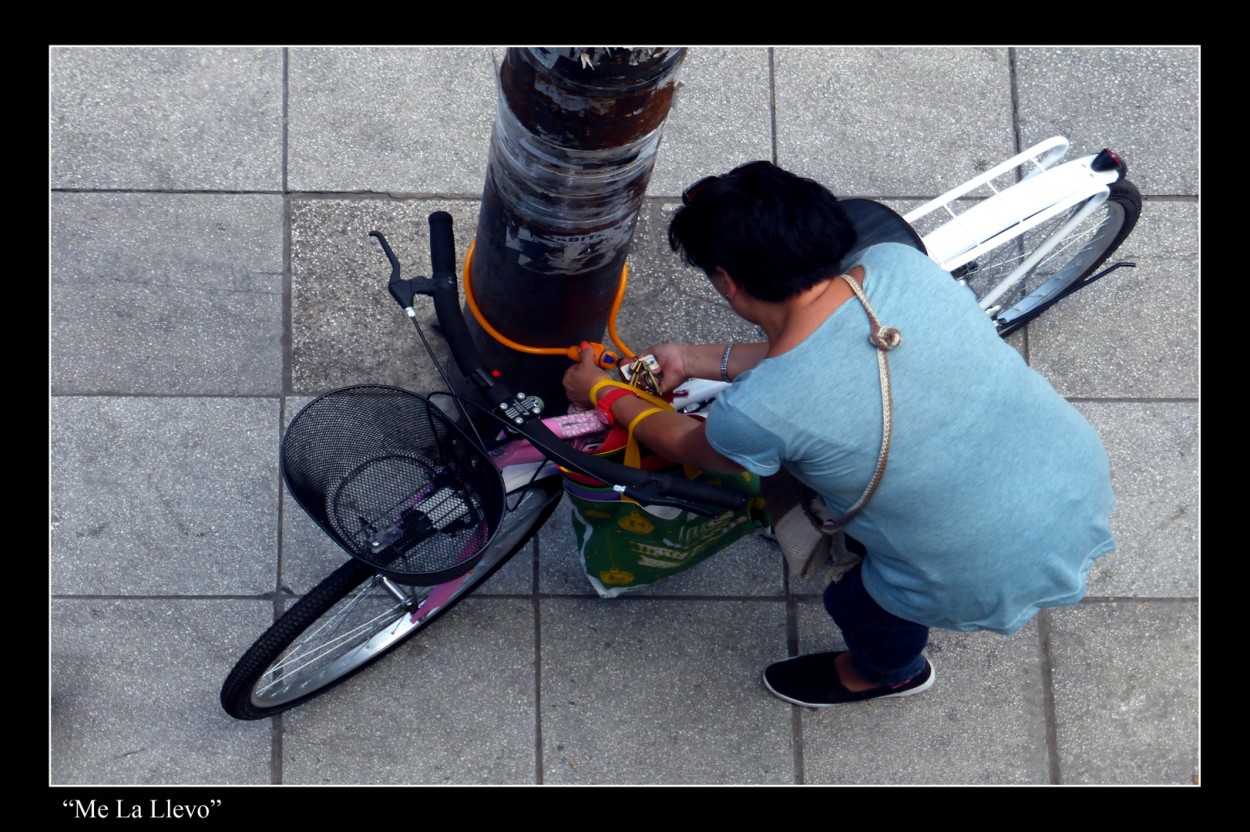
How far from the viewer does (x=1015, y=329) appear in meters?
3.90

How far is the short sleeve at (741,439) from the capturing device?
2.15 m

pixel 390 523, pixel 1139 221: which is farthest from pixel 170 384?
pixel 1139 221

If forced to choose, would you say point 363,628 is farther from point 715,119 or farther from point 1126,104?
point 1126,104

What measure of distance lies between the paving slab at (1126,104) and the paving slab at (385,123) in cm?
217

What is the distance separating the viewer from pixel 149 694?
137 inches

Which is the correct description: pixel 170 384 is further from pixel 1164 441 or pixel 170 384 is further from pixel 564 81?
pixel 1164 441

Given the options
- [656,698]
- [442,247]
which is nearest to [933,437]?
[442,247]

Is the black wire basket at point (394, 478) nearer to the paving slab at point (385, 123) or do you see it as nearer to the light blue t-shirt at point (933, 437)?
the light blue t-shirt at point (933, 437)

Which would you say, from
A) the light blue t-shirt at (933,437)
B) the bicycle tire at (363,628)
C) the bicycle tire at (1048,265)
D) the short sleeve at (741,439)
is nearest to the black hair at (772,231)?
the light blue t-shirt at (933,437)

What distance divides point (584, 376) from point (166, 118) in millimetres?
2308

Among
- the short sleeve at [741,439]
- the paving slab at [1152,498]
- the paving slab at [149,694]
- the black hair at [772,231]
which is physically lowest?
the paving slab at [149,694]

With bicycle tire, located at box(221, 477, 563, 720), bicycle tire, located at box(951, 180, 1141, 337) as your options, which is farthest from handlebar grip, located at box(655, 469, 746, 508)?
bicycle tire, located at box(951, 180, 1141, 337)

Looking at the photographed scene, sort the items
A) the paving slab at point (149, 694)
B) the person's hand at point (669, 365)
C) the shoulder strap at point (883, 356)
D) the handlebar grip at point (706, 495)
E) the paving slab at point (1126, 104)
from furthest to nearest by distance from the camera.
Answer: the paving slab at point (1126, 104)
the paving slab at point (149, 694)
the person's hand at point (669, 365)
the handlebar grip at point (706, 495)
the shoulder strap at point (883, 356)

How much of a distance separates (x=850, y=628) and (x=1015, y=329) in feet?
4.95
